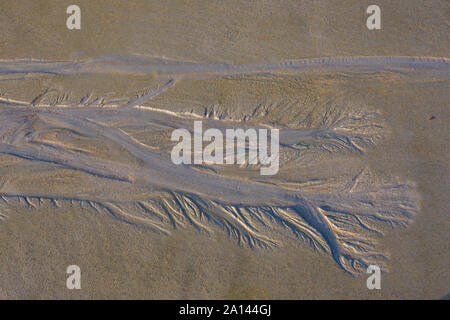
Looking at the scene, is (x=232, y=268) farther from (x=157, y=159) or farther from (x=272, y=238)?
(x=157, y=159)

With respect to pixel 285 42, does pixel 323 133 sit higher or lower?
lower

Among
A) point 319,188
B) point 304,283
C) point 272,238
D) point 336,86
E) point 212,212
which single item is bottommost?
point 304,283

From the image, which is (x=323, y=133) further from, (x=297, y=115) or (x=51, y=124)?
(x=51, y=124)

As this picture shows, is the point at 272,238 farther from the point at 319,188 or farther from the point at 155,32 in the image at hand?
the point at 155,32

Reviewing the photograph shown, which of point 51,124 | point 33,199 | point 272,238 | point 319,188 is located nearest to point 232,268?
point 272,238

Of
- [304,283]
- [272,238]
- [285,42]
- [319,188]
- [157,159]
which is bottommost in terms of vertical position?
[304,283]

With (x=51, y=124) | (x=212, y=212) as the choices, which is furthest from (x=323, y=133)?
(x=51, y=124)
